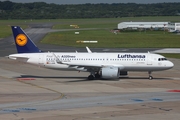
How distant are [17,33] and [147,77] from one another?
1621 cm

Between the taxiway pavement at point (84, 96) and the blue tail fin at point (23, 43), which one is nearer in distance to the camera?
the taxiway pavement at point (84, 96)

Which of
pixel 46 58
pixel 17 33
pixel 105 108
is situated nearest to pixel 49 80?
pixel 46 58

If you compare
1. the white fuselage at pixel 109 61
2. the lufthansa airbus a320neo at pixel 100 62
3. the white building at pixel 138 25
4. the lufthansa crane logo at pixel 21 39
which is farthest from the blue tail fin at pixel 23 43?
the white building at pixel 138 25

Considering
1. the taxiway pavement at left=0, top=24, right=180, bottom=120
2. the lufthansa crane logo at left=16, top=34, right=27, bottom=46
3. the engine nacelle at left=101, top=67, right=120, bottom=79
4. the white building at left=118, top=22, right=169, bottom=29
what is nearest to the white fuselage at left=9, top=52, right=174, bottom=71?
the engine nacelle at left=101, top=67, right=120, bottom=79

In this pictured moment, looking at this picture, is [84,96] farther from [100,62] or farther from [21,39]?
[21,39]

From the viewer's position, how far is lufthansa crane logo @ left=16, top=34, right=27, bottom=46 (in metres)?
59.1

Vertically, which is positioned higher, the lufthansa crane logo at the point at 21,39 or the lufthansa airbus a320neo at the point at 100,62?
the lufthansa crane logo at the point at 21,39

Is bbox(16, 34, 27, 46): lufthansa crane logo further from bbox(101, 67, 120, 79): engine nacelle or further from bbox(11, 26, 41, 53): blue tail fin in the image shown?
bbox(101, 67, 120, 79): engine nacelle

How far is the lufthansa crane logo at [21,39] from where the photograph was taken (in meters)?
59.1

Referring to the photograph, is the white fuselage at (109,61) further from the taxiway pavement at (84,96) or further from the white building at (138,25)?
the white building at (138,25)

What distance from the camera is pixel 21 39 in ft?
194

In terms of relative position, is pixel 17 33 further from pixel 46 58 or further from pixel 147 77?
pixel 147 77

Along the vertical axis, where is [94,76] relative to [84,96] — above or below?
below

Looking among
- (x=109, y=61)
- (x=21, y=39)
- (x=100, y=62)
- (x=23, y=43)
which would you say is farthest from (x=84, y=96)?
(x=21, y=39)
